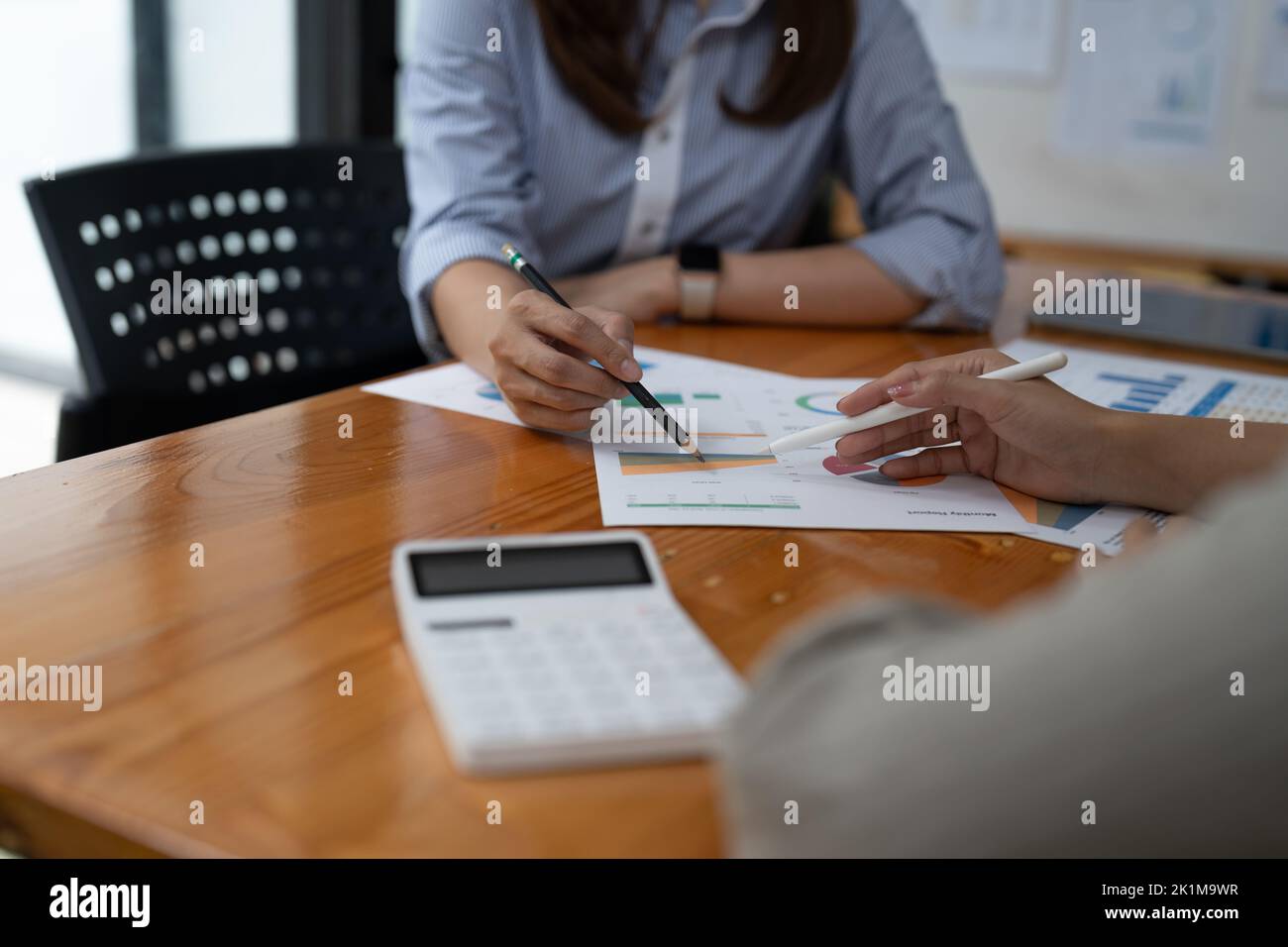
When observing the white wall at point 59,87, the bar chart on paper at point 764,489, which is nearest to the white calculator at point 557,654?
the bar chart on paper at point 764,489

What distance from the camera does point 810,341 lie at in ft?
3.98

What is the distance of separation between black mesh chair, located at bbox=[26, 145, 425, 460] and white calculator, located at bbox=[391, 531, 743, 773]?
2.15 ft

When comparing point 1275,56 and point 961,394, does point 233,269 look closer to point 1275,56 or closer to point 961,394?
point 961,394

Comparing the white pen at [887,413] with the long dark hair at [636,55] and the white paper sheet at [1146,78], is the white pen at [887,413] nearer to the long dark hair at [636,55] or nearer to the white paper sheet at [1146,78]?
the long dark hair at [636,55]

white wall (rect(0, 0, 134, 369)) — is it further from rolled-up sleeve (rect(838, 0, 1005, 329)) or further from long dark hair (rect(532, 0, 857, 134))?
rolled-up sleeve (rect(838, 0, 1005, 329))

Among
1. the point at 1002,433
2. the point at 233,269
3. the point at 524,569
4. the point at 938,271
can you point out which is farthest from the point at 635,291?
the point at 524,569

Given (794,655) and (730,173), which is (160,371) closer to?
(730,173)

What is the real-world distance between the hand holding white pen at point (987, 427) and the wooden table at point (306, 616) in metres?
0.09

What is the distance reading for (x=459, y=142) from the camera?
48.9 inches

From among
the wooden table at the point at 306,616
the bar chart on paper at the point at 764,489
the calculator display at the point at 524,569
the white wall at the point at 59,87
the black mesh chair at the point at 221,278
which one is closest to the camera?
the wooden table at the point at 306,616

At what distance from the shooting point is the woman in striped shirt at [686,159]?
4.08 ft

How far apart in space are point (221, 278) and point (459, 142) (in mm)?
A: 294

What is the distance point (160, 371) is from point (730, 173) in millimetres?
653
